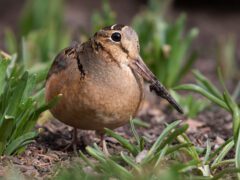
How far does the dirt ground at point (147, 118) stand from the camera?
15.4 feet

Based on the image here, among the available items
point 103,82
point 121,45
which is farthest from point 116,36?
point 103,82

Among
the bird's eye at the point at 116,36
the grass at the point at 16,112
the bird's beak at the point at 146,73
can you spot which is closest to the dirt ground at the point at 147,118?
the grass at the point at 16,112

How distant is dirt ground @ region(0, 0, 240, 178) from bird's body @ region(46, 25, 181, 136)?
0.35m

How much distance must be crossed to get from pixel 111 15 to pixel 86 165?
285cm

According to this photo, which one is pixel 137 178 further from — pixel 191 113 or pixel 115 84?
pixel 191 113

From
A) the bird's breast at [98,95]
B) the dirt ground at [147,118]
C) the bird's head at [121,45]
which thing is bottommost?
the dirt ground at [147,118]

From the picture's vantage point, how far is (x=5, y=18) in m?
9.77

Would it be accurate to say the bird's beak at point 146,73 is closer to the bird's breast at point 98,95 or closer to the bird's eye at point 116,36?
the bird's breast at point 98,95

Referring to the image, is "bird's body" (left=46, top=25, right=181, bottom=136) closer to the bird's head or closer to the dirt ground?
the bird's head

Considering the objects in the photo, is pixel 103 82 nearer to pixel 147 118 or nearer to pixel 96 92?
pixel 96 92

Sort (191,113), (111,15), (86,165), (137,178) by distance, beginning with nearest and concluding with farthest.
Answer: (137,178) → (86,165) → (191,113) → (111,15)

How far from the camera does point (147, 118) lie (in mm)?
6379

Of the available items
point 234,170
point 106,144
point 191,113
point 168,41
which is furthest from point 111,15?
point 234,170

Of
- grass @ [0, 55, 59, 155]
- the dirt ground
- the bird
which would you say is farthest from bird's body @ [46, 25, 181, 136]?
the dirt ground
